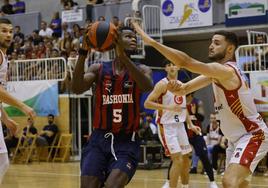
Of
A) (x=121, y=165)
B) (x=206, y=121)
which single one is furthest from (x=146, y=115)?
(x=121, y=165)

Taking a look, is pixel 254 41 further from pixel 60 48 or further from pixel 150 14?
pixel 60 48

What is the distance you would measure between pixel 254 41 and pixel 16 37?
1046cm

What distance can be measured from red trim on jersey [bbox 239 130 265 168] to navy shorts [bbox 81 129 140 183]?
1.12m

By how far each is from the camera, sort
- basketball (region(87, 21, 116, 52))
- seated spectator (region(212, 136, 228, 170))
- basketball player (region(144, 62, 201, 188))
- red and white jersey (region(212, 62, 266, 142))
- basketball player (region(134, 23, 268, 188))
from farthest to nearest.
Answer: seated spectator (region(212, 136, 228, 170)), basketball player (region(144, 62, 201, 188)), red and white jersey (region(212, 62, 266, 142)), basketball player (region(134, 23, 268, 188)), basketball (region(87, 21, 116, 52))

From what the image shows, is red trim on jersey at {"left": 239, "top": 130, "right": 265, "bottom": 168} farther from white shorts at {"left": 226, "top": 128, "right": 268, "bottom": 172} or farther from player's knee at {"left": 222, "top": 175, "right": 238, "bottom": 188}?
player's knee at {"left": 222, "top": 175, "right": 238, "bottom": 188}

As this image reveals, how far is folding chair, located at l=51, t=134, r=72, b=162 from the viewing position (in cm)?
1975

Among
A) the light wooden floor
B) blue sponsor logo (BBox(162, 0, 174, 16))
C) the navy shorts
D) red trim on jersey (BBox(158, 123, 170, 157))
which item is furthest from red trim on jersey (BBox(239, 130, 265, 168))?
blue sponsor logo (BBox(162, 0, 174, 16))

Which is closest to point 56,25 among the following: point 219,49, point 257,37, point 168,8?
point 168,8

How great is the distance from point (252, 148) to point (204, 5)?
13742 mm

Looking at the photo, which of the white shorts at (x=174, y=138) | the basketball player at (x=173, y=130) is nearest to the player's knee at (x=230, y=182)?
the basketball player at (x=173, y=130)

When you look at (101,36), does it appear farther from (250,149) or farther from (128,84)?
(250,149)

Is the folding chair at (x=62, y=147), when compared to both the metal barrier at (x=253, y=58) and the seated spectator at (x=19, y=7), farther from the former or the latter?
the seated spectator at (x=19, y=7)

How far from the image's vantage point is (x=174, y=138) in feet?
34.4

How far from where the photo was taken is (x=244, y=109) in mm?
6438
